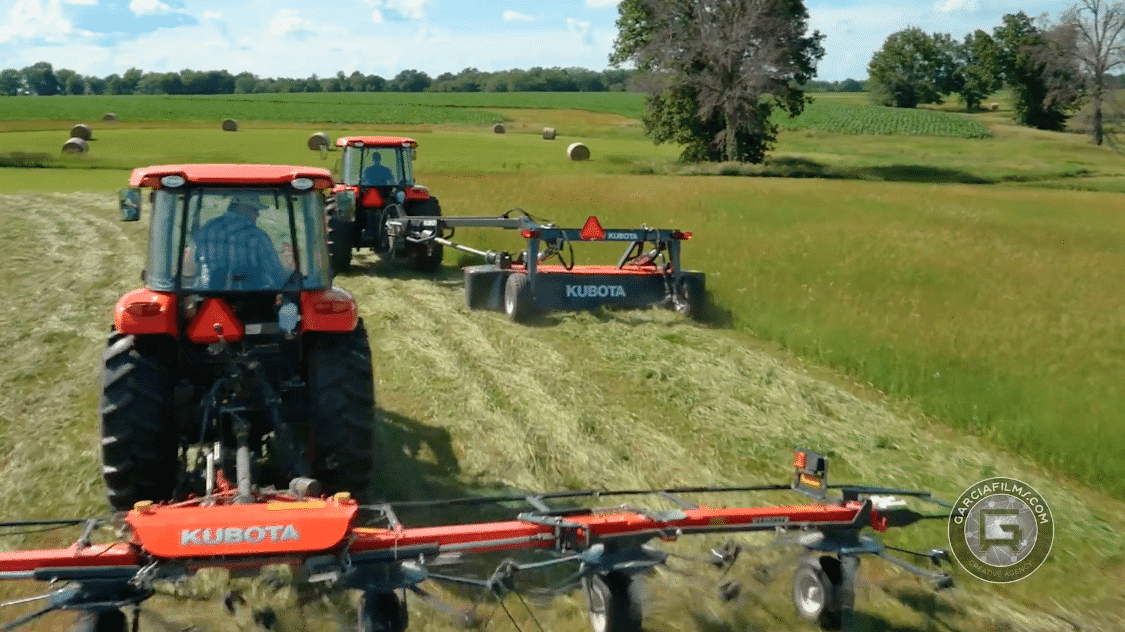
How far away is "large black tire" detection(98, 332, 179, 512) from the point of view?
5352 mm

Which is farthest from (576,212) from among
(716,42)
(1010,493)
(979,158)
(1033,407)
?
(979,158)

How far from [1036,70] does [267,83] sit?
6971 centimetres

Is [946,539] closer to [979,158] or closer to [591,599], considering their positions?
[591,599]

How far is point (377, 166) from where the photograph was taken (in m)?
15.7

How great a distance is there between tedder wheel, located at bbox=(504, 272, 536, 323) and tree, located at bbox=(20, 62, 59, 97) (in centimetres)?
10969

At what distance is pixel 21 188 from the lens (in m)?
26.8

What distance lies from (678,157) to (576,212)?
24.1 metres

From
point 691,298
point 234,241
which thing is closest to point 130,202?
point 234,241

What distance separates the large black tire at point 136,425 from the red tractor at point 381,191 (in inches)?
375

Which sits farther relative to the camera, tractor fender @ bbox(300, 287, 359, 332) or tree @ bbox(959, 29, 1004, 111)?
tree @ bbox(959, 29, 1004, 111)

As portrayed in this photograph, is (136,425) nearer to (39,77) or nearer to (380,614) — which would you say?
(380,614)

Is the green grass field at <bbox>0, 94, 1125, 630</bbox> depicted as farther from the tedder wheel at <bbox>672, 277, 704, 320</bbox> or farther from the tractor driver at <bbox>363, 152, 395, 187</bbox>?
the tractor driver at <bbox>363, 152, 395, 187</bbox>

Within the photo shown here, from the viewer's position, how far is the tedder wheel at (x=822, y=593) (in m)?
4.89

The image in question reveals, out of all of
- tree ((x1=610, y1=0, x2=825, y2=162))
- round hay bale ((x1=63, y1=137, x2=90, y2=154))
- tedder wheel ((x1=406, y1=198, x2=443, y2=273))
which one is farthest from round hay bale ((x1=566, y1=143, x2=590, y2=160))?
tedder wheel ((x1=406, y1=198, x2=443, y2=273))
